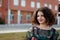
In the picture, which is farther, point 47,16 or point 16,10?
Result: point 16,10

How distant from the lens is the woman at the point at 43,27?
119 inches

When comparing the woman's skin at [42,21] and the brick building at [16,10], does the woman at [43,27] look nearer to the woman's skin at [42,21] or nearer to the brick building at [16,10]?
the woman's skin at [42,21]

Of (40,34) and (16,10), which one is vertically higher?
(40,34)

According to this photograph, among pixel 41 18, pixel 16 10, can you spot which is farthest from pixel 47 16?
pixel 16 10

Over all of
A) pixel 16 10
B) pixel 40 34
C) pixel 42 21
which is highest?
pixel 42 21

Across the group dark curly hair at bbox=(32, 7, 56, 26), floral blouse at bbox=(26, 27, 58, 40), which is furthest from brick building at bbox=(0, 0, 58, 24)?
floral blouse at bbox=(26, 27, 58, 40)

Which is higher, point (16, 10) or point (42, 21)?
point (42, 21)

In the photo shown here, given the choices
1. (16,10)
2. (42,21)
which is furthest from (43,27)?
(16,10)

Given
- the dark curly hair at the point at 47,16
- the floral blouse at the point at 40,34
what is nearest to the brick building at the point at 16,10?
the dark curly hair at the point at 47,16

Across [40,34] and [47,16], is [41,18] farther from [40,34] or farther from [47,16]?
[40,34]

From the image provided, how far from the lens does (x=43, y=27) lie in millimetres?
3123

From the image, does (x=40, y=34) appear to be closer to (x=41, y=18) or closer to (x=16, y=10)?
(x=41, y=18)

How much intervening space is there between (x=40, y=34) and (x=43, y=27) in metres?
0.11

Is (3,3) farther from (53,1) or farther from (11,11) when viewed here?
(53,1)
